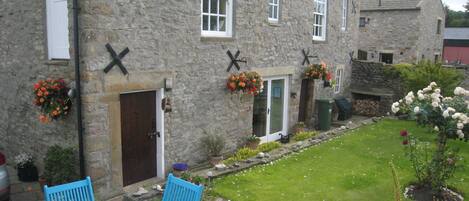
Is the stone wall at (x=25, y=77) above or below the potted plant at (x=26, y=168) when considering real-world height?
above

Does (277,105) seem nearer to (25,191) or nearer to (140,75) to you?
(140,75)

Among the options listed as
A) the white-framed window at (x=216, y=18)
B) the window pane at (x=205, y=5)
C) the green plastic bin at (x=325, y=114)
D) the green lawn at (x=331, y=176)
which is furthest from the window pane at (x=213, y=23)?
the green plastic bin at (x=325, y=114)

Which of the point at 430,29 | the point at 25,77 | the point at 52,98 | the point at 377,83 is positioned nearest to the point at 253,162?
the point at 52,98

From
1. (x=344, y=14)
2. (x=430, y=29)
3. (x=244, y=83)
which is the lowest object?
(x=244, y=83)

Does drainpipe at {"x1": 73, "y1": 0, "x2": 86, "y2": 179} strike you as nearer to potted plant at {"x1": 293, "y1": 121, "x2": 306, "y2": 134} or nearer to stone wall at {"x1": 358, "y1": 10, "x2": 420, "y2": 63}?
potted plant at {"x1": 293, "y1": 121, "x2": 306, "y2": 134}

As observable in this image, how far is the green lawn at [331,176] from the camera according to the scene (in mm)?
7312

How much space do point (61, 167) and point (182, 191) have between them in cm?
298

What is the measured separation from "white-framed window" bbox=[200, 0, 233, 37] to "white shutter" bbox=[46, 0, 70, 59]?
3050 mm

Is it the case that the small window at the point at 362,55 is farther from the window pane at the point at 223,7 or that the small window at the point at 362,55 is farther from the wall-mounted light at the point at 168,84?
the wall-mounted light at the point at 168,84

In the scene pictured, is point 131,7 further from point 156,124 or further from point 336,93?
point 336,93

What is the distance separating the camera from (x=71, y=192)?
17.6 ft

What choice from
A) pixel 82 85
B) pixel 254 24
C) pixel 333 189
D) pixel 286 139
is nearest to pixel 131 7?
pixel 82 85

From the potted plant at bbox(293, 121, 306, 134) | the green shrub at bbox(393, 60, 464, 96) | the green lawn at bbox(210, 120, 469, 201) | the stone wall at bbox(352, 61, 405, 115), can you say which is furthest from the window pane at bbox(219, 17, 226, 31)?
the stone wall at bbox(352, 61, 405, 115)

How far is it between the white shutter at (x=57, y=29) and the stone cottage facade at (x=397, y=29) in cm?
2357
